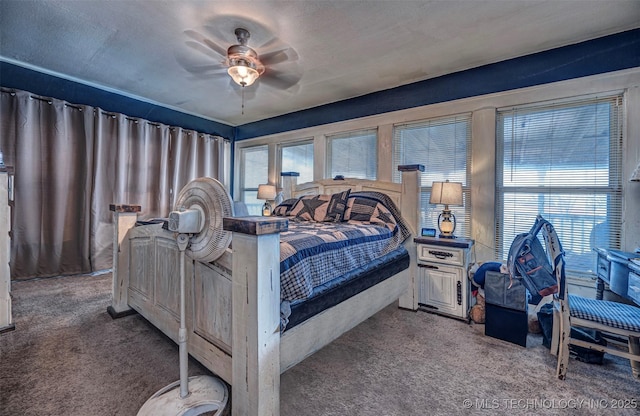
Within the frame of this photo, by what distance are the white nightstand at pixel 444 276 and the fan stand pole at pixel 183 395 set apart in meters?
1.87

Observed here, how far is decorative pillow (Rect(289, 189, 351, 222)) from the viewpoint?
290cm

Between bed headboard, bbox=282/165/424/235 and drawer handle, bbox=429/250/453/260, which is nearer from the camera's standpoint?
drawer handle, bbox=429/250/453/260

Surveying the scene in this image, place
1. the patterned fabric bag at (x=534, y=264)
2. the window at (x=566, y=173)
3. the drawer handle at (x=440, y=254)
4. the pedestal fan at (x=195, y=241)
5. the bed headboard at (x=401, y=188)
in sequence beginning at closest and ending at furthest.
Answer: the pedestal fan at (x=195, y=241)
the patterned fabric bag at (x=534, y=264)
the window at (x=566, y=173)
the drawer handle at (x=440, y=254)
the bed headboard at (x=401, y=188)

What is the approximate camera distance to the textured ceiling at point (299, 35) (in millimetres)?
2104

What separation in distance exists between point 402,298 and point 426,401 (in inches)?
50.8

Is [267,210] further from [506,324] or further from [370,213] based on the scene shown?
[506,324]

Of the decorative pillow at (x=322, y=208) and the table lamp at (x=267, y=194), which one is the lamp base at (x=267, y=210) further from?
the decorative pillow at (x=322, y=208)

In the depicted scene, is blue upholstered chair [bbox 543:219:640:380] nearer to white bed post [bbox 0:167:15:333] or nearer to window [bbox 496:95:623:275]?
window [bbox 496:95:623:275]

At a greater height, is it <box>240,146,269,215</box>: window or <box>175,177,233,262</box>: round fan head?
<box>240,146,269,215</box>: window

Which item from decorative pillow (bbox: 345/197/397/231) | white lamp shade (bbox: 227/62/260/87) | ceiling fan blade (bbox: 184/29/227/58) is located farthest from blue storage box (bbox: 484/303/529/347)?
ceiling fan blade (bbox: 184/29/227/58)

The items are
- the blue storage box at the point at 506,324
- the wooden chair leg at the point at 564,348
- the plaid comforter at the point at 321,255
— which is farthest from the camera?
the blue storage box at the point at 506,324

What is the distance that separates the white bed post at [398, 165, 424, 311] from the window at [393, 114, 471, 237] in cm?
41

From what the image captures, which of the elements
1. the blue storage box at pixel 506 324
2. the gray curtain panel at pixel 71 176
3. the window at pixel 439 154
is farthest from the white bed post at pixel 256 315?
the gray curtain panel at pixel 71 176

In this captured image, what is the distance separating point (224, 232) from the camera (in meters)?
1.27
